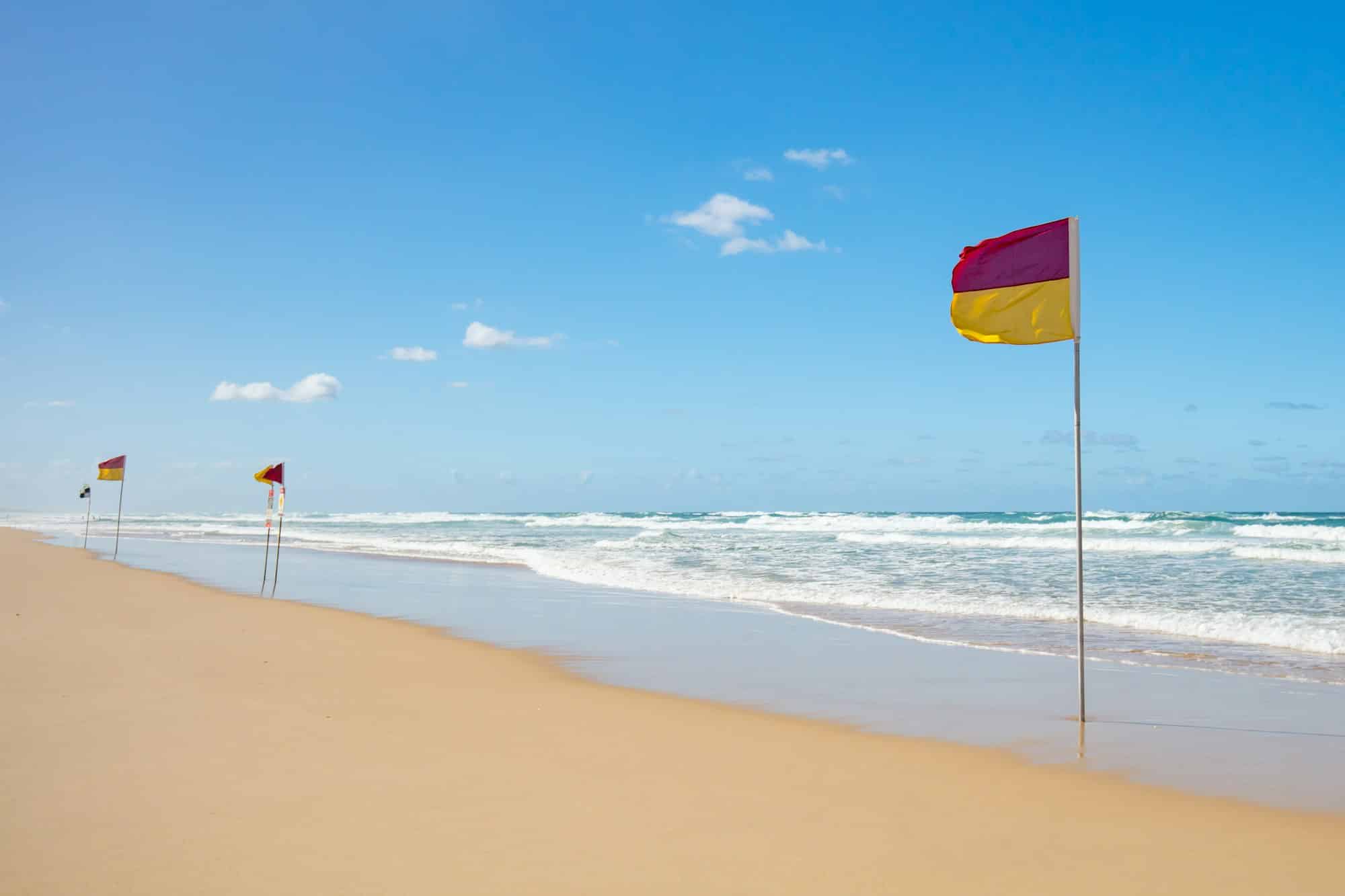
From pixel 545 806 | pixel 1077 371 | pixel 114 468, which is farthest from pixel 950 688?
pixel 114 468

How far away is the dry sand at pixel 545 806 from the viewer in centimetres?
365

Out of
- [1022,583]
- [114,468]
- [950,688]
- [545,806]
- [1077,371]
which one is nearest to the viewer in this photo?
[545,806]

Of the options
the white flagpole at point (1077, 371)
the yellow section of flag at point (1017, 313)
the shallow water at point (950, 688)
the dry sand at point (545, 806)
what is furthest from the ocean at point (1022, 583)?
the dry sand at point (545, 806)

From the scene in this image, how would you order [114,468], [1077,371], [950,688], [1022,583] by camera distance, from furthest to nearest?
[114,468]
[1022,583]
[950,688]
[1077,371]

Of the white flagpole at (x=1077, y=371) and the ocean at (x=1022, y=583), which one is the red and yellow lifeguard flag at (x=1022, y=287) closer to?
the white flagpole at (x=1077, y=371)

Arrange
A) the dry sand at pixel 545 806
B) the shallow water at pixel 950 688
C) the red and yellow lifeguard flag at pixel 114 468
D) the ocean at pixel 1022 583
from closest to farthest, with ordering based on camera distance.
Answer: the dry sand at pixel 545 806 → the shallow water at pixel 950 688 → the ocean at pixel 1022 583 → the red and yellow lifeguard flag at pixel 114 468

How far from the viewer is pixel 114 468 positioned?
83.1 feet

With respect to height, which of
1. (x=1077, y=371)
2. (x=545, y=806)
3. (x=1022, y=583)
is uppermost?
(x=1077, y=371)

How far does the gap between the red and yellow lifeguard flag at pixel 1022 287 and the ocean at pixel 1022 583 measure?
4.58 meters

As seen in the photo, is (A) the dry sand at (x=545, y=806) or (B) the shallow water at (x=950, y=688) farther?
(B) the shallow water at (x=950, y=688)

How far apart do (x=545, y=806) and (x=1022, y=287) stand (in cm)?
526

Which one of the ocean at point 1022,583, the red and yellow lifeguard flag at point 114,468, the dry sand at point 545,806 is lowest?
the dry sand at point 545,806

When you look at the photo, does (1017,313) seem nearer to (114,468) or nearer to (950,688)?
(950,688)

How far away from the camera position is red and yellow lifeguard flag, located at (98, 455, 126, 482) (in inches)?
991
